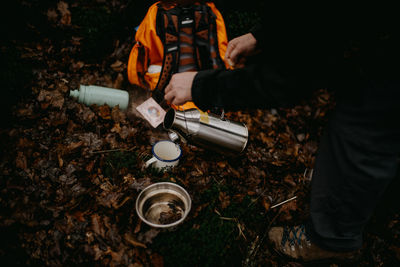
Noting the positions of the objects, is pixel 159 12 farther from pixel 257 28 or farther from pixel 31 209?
pixel 31 209

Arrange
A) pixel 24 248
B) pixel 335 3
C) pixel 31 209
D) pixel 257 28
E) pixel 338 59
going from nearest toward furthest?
pixel 335 3 → pixel 338 59 → pixel 24 248 → pixel 31 209 → pixel 257 28

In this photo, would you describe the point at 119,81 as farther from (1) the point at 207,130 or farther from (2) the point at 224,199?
(2) the point at 224,199

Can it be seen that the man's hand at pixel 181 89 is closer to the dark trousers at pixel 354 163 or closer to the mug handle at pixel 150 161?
the mug handle at pixel 150 161

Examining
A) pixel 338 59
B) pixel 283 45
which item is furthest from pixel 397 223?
pixel 283 45

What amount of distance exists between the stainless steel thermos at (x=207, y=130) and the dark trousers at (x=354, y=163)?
85 centimetres

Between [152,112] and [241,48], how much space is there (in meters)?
1.27

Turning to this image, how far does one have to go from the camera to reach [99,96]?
9.28 feet

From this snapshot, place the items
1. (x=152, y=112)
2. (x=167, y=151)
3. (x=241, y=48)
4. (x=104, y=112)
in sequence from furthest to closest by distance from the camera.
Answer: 1. (x=152, y=112)
2. (x=104, y=112)
3. (x=167, y=151)
4. (x=241, y=48)

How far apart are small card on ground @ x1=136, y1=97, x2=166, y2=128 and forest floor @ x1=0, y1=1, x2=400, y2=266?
4.3 inches

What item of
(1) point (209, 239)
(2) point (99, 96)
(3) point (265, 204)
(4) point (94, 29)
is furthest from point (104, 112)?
(3) point (265, 204)

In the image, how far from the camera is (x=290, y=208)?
2.60m

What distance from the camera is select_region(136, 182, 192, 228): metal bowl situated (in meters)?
2.10

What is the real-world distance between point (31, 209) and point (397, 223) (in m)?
3.71

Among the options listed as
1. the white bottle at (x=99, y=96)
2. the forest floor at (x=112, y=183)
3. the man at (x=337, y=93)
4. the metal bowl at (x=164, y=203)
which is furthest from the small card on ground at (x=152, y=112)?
the man at (x=337, y=93)
